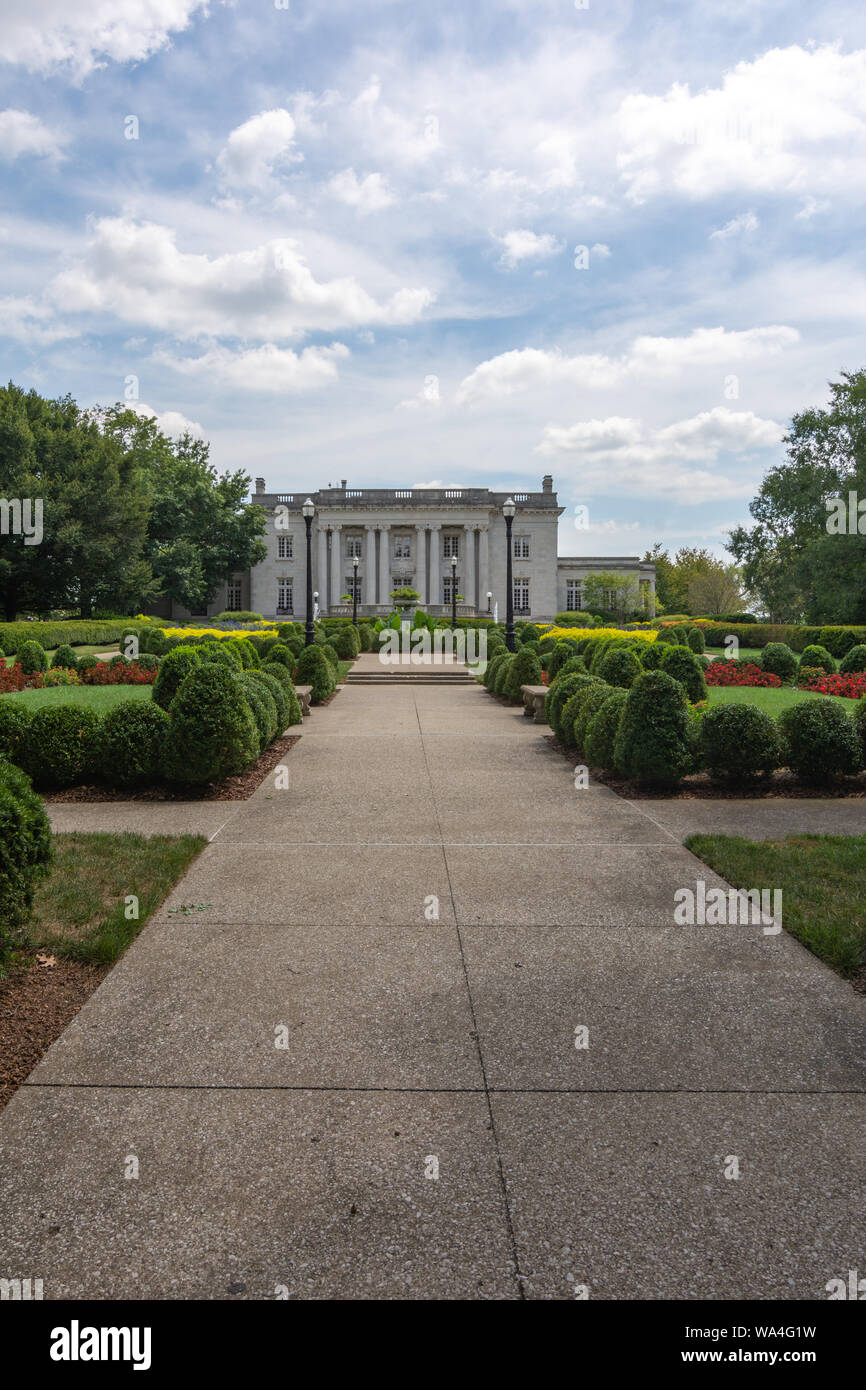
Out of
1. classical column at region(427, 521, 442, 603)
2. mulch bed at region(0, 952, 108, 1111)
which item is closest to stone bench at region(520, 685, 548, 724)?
mulch bed at region(0, 952, 108, 1111)

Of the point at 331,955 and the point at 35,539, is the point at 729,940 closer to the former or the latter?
the point at 331,955

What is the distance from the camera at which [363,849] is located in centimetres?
650

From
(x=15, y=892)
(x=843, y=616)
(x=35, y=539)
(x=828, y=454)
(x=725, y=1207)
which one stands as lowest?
(x=725, y=1207)

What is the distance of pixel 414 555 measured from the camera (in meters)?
62.8

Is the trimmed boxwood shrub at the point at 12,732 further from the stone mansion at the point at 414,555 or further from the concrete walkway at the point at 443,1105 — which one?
the stone mansion at the point at 414,555

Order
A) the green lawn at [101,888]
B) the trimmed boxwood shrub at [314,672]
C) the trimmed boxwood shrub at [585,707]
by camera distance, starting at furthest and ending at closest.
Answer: the trimmed boxwood shrub at [314,672] → the trimmed boxwood shrub at [585,707] → the green lawn at [101,888]

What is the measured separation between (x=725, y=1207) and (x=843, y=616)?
38145 mm

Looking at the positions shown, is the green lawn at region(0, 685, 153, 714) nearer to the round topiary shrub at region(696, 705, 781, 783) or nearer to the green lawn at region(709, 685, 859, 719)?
the round topiary shrub at region(696, 705, 781, 783)

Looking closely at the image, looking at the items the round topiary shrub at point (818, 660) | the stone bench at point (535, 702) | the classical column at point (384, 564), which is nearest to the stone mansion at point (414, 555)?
the classical column at point (384, 564)

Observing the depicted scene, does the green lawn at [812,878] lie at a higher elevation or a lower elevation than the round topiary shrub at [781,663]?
lower

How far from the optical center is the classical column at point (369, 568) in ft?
202

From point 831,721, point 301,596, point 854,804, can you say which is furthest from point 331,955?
point 301,596

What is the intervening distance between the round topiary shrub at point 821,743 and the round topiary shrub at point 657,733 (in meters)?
1.12

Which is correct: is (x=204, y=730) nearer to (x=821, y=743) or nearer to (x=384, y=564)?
(x=821, y=743)
